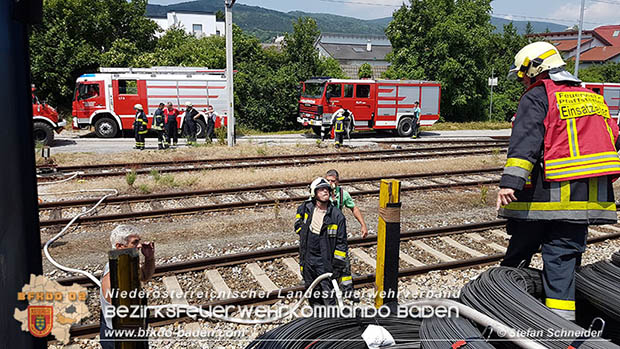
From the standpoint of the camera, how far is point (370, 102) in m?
23.6

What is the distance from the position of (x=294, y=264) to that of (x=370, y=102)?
18004 millimetres

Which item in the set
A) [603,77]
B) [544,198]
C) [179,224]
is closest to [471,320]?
[544,198]

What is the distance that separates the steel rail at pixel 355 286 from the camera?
471 cm

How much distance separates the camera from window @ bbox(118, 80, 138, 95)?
21.1m

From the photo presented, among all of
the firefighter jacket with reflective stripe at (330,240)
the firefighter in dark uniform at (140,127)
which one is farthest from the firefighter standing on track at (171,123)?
the firefighter jacket with reflective stripe at (330,240)

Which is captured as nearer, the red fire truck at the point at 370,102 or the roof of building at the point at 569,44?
the red fire truck at the point at 370,102

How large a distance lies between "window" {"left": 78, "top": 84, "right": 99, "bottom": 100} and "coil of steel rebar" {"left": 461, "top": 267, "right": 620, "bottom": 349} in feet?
68.5

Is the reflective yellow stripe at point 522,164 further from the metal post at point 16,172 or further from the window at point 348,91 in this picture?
the window at point 348,91

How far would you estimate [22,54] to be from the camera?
2320 mm

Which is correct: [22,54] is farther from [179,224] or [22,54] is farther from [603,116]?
[179,224]

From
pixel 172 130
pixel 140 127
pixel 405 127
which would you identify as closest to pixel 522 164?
pixel 140 127

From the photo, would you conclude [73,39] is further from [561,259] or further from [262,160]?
[561,259]

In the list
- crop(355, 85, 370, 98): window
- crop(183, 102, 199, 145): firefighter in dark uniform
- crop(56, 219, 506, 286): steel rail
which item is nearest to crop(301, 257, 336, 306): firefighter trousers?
crop(56, 219, 506, 286): steel rail

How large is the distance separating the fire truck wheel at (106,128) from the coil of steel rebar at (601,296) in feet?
69.8
